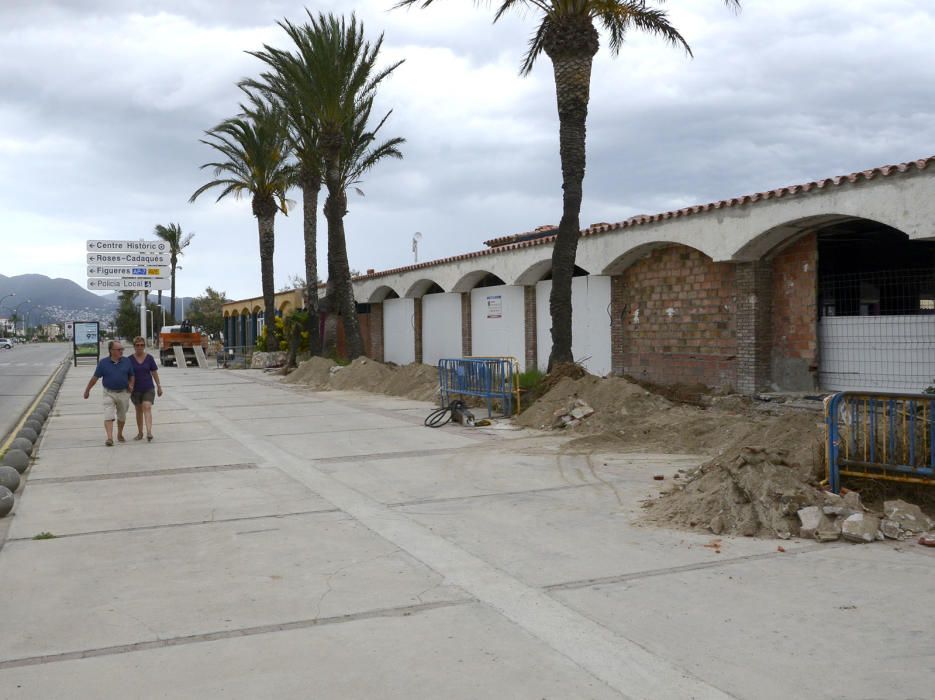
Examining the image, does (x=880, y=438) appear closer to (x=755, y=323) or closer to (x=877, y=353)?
(x=877, y=353)

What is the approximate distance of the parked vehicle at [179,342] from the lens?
44312 mm

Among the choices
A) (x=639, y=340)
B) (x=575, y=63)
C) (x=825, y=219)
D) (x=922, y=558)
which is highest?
(x=575, y=63)

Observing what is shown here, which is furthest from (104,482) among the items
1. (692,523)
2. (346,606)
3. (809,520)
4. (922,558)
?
(922,558)

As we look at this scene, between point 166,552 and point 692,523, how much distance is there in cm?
439

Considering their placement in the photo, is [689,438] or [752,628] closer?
[752,628]

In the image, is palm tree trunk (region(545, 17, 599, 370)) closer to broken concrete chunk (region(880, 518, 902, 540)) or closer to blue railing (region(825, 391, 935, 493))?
blue railing (region(825, 391, 935, 493))

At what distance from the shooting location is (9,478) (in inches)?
351

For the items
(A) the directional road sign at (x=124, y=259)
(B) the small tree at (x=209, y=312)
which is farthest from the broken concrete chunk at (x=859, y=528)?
(B) the small tree at (x=209, y=312)

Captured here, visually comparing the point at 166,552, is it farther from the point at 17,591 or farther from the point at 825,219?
the point at 825,219

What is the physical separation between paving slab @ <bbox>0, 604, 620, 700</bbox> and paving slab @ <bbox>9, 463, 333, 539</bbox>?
3.38m

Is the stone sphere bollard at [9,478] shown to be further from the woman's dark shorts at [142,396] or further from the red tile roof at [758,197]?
the red tile roof at [758,197]

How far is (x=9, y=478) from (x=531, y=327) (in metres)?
16.1

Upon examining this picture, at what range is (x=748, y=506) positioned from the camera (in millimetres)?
7258

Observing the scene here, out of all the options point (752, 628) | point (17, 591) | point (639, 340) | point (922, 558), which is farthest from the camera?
point (639, 340)
